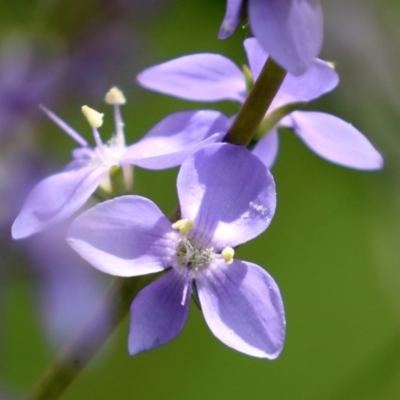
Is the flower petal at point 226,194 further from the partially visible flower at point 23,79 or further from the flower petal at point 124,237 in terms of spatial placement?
the partially visible flower at point 23,79

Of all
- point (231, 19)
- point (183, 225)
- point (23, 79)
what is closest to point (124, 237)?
point (183, 225)

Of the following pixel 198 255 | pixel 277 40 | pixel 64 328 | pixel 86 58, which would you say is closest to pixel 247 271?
pixel 198 255

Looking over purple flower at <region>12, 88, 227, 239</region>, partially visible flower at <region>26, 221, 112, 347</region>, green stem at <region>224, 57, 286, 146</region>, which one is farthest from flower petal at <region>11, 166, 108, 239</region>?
partially visible flower at <region>26, 221, 112, 347</region>

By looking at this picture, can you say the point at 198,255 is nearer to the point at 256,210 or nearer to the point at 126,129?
the point at 256,210

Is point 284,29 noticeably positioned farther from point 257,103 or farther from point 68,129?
point 68,129

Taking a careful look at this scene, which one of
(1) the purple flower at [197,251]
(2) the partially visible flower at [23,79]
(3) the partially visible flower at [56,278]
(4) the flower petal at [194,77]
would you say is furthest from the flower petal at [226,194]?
(2) the partially visible flower at [23,79]

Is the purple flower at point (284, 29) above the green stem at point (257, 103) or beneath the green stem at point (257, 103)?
above

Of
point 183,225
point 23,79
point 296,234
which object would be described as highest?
point 183,225
